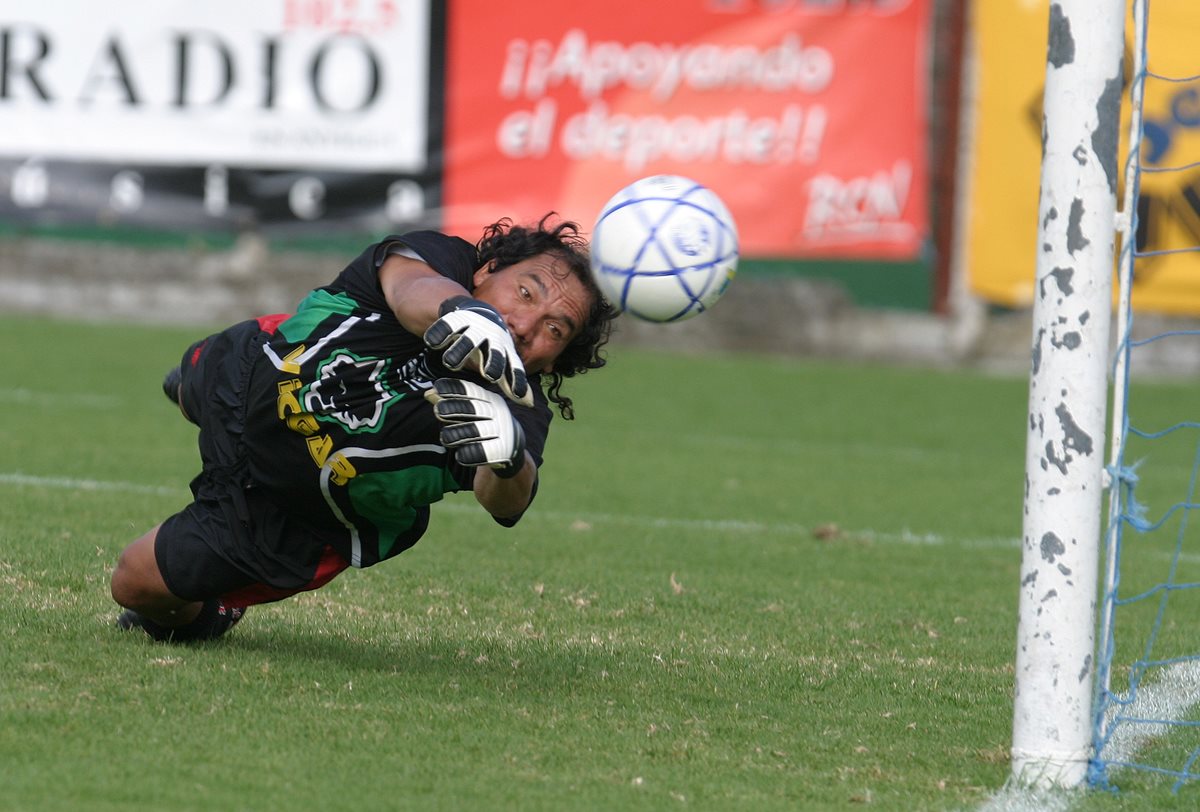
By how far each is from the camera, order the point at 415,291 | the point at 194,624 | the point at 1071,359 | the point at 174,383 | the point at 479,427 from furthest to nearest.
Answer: the point at 174,383 → the point at 194,624 → the point at 415,291 → the point at 479,427 → the point at 1071,359

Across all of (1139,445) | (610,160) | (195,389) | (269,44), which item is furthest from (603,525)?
(269,44)

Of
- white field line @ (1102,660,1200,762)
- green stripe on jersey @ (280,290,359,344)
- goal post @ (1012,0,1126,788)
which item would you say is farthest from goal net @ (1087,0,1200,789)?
green stripe on jersey @ (280,290,359,344)

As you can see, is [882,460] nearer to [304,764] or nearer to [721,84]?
[721,84]

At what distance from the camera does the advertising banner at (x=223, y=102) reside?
14.2m

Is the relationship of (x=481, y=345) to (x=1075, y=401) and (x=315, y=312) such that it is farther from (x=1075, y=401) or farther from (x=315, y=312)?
(x=1075, y=401)

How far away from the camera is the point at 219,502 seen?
4.52 m

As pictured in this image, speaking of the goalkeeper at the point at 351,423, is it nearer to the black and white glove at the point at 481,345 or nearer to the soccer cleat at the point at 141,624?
the soccer cleat at the point at 141,624

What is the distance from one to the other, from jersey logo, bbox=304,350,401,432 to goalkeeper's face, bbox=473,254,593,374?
0.34 metres

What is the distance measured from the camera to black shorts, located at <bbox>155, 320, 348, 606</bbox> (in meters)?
4.41

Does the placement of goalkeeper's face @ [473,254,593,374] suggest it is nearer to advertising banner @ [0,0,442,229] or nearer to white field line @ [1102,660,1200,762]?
white field line @ [1102,660,1200,762]

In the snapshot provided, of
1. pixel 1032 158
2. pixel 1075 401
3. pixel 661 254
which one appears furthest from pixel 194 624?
pixel 1032 158

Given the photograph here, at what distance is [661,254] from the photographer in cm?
409

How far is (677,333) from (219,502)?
34.5 feet

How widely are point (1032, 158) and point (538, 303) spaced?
1069 centimetres
